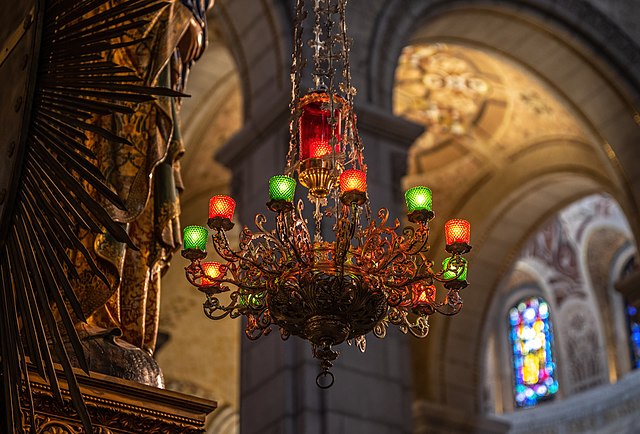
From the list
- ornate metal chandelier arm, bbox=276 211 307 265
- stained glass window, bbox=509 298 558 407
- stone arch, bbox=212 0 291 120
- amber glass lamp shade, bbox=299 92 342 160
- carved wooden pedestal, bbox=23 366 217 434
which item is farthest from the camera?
stained glass window, bbox=509 298 558 407


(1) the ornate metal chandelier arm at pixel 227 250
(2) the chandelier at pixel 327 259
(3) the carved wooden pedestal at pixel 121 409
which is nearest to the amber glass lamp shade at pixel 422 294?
(2) the chandelier at pixel 327 259

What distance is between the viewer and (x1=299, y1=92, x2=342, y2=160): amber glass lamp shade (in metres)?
4.62

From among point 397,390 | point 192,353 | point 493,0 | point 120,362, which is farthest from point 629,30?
point 120,362

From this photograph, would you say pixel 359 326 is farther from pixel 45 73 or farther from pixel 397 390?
pixel 397 390

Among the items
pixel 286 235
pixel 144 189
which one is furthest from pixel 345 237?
pixel 144 189

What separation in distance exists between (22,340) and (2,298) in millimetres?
283

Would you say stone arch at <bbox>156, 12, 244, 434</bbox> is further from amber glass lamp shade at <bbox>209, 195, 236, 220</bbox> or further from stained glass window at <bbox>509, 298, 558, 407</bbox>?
amber glass lamp shade at <bbox>209, 195, 236, 220</bbox>

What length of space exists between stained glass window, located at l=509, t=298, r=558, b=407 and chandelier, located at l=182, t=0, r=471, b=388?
1304 cm

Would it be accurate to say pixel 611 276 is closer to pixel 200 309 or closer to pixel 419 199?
pixel 200 309

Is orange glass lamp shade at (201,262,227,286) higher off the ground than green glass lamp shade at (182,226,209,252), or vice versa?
green glass lamp shade at (182,226,209,252)

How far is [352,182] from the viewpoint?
166 inches

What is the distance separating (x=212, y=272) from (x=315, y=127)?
0.74 meters

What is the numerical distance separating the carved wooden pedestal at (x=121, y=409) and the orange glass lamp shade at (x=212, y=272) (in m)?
0.97

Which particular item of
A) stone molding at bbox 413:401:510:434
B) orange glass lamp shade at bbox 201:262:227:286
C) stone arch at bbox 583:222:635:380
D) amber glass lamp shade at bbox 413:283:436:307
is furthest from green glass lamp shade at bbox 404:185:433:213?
stone arch at bbox 583:222:635:380
